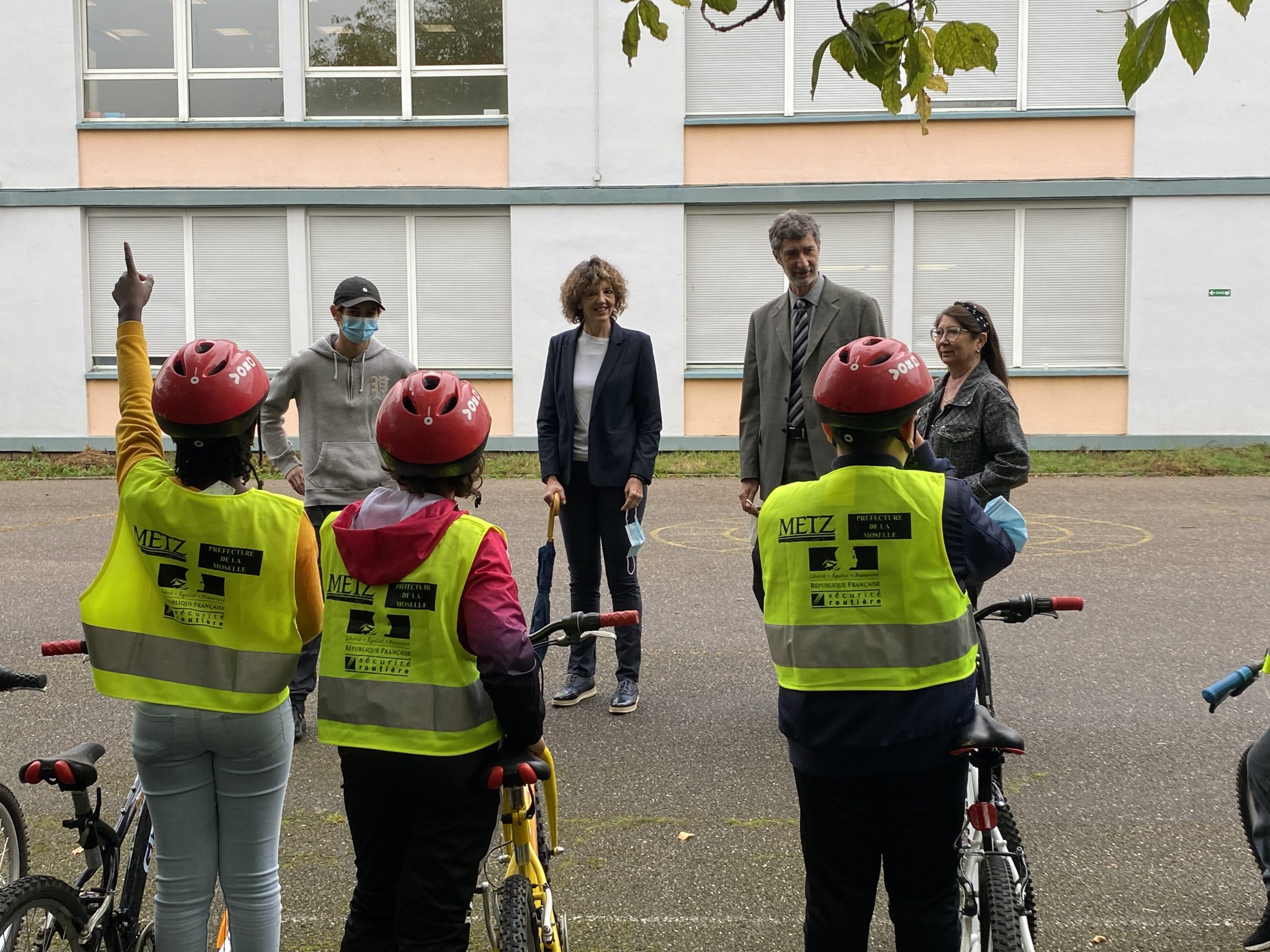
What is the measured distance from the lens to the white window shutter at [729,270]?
17641mm

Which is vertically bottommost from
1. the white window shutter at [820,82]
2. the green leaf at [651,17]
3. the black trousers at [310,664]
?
the black trousers at [310,664]

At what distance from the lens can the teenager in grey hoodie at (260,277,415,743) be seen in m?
5.55

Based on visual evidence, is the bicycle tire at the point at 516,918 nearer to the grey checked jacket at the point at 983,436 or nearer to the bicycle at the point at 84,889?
the bicycle at the point at 84,889

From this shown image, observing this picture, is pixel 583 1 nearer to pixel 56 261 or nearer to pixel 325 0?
pixel 325 0

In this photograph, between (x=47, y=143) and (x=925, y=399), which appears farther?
(x=47, y=143)

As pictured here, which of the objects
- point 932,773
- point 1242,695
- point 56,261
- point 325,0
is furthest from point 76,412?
point 932,773

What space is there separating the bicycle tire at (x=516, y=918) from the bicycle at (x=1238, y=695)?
1.78m

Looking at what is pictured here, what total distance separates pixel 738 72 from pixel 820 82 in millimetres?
1178

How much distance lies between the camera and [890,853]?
2.81m

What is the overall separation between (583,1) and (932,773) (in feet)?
53.2

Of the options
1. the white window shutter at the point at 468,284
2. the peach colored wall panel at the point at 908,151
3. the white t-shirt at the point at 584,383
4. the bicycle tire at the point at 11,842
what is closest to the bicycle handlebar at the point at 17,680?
the bicycle tire at the point at 11,842

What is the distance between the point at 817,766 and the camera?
280 cm

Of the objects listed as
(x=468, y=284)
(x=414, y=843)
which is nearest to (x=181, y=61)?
(x=468, y=284)

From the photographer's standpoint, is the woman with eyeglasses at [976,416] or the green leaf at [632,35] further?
the woman with eyeglasses at [976,416]
